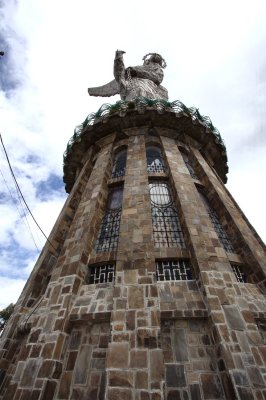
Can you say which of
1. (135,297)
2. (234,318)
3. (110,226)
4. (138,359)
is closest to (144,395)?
(138,359)

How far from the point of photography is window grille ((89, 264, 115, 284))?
7.98 meters

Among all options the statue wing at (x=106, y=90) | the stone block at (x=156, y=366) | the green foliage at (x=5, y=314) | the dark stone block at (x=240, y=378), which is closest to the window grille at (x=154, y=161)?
the stone block at (x=156, y=366)

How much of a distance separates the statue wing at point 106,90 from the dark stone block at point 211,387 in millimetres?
23286

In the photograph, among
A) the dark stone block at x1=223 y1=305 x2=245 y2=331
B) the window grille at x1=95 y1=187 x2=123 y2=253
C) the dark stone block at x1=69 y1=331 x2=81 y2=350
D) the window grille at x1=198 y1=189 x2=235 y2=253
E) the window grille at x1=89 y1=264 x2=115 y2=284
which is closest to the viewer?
the dark stone block at x1=223 y1=305 x2=245 y2=331

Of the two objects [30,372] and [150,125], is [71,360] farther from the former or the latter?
[150,125]

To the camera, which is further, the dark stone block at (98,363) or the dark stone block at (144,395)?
the dark stone block at (98,363)

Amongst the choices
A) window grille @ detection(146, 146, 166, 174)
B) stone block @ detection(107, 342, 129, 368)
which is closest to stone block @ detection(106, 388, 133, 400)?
stone block @ detection(107, 342, 129, 368)

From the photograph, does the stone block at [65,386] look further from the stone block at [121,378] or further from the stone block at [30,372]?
the stone block at [121,378]

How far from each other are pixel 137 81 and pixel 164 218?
51.4ft

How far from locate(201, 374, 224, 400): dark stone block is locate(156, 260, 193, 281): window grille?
258 centimetres

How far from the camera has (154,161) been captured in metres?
13.6

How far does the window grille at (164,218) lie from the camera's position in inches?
350

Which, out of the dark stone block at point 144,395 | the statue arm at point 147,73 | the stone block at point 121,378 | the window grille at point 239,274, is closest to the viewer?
the dark stone block at point 144,395

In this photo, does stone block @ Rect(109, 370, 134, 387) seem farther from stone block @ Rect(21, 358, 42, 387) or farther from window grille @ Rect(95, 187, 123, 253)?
window grille @ Rect(95, 187, 123, 253)
